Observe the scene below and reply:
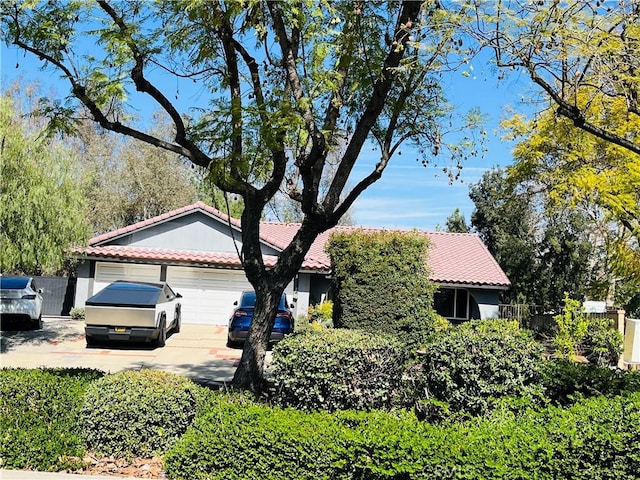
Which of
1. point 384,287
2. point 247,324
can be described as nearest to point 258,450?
point 384,287

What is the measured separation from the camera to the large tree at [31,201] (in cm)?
1470

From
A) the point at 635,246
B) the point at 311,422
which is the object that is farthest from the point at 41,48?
the point at 635,246

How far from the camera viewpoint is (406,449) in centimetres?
480

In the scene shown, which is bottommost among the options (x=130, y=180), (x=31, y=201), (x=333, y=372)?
(x=333, y=372)

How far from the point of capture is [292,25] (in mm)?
7406

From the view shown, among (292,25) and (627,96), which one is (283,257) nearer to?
(292,25)

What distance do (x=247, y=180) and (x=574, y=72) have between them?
4.50 m

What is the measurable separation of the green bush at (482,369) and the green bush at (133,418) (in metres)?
3.02

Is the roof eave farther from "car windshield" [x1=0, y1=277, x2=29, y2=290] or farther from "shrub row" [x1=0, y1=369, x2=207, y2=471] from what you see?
"shrub row" [x1=0, y1=369, x2=207, y2=471]

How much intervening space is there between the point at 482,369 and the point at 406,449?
2668mm

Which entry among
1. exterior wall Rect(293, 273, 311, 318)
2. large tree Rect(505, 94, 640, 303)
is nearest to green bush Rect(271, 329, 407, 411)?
large tree Rect(505, 94, 640, 303)

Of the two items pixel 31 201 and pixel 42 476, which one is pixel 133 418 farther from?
pixel 31 201

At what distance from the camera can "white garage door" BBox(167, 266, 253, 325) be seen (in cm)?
2361

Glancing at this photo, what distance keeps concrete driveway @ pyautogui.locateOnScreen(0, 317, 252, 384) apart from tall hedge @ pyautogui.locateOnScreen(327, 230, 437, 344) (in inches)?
124
